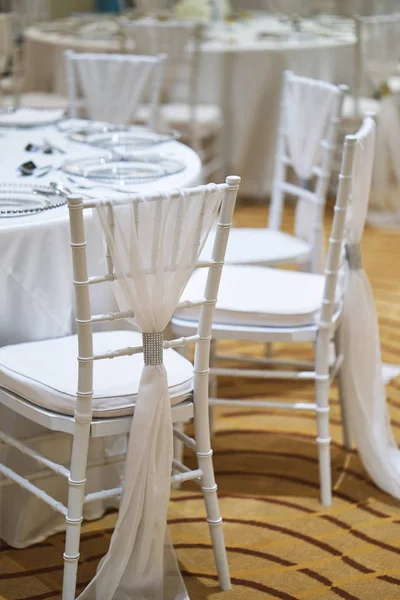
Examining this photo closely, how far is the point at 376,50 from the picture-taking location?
486cm

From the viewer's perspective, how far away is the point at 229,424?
113 inches

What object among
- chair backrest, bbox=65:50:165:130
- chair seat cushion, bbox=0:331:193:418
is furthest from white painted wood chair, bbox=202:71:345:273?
chair seat cushion, bbox=0:331:193:418

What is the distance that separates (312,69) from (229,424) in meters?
2.89

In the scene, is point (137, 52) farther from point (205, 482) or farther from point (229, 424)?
point (205, 482)

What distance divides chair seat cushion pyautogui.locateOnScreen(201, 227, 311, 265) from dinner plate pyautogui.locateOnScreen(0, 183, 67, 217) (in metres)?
0.70

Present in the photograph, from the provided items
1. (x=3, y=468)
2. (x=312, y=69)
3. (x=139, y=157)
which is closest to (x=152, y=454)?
(x=3, y=468)

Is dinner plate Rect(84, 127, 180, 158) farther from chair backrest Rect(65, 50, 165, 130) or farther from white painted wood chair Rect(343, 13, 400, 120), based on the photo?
white painted wood chair Rect(343, 13, 400, 120)

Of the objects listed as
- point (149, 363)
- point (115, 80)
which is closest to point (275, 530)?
point (149, 363)

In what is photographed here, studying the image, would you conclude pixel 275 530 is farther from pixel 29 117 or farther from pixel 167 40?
pixel 167 40

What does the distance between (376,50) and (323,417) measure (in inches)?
119

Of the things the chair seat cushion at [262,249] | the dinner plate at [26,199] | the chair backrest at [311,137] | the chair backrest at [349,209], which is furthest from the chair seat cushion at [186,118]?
the dinner plate at [26,199]

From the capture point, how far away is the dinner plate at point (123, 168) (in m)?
2.39

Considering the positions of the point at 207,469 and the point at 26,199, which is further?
the point at 26,199

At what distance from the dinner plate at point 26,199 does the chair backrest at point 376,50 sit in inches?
115
